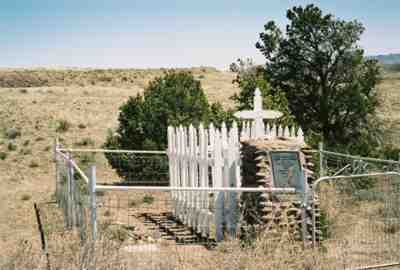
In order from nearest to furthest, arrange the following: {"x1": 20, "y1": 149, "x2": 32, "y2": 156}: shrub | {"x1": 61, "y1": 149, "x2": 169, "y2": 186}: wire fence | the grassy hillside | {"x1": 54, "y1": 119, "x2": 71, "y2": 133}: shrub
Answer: the grassy hillside < {"x1": 61, "y1": 149, "x2": 169, "y2": 186}: wire fence < {"x1": 20, "y1": 149, "x2": 32, "y2": 156}: shrub < {"x1": 54, "y1": 119, "x2": 71, "y2": 133}: shrub

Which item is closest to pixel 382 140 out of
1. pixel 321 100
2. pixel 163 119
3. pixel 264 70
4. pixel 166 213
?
pixel 321 100

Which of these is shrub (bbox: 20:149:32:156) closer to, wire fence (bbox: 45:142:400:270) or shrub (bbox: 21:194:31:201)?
shrub (bbox: 21:194:31:201)

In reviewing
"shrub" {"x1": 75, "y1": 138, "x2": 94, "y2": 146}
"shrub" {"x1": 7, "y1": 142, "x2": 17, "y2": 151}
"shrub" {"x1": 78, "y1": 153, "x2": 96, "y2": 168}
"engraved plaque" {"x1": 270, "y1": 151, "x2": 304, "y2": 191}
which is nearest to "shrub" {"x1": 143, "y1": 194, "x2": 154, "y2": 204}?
"engraved plaque" {"x1": 270, "y1": 151, "x2": 304, "y2": 191}

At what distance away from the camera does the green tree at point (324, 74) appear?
20.1 m

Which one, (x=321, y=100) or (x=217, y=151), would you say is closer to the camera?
(x=217, y=151)

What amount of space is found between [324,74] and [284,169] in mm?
11244

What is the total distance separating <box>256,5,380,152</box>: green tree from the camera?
793 inches

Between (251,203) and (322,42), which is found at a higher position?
(322,42)

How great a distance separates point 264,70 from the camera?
21.1 m

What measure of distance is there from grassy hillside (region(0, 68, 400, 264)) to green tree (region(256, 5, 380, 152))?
5.75 m

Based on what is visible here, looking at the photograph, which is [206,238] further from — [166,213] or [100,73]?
[100,73]

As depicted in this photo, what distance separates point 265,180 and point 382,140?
Result: 535 inches

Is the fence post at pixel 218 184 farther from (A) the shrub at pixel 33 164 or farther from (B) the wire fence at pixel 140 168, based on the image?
(A) the shrub at pixel 33 164

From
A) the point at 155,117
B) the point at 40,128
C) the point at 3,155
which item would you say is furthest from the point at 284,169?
the point at 40,128
